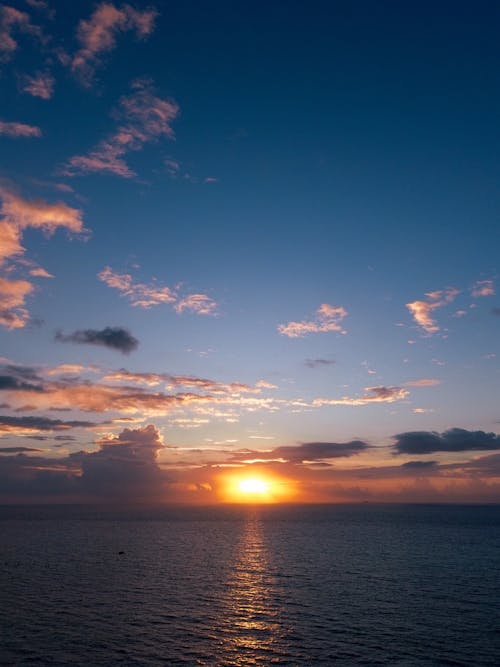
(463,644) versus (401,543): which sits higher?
(463,644)

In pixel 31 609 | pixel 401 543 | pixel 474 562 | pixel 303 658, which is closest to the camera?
pixel 303 658

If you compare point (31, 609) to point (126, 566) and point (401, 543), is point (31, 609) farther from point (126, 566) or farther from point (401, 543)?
point (401, 543)

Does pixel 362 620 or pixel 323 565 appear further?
pixel 323 565

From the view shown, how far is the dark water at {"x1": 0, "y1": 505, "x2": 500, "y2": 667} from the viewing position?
5434 centimetres

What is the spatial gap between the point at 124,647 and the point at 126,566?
203 ft

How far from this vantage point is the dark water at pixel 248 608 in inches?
2140

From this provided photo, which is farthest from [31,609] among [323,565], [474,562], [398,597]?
[474,562]

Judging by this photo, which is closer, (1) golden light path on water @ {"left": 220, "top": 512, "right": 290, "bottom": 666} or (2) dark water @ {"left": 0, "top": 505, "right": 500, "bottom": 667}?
(2) dark water @ {"left": 0, "top": 505, "right": 500, "bottom": 667}

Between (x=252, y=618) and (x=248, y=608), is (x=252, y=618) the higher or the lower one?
the higher one

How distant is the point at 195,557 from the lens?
13212 cm

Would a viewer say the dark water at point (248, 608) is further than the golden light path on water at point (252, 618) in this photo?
No

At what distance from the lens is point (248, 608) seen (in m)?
75.2

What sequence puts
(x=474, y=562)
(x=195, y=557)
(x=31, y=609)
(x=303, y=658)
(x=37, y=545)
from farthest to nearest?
(x=37, y=545)
(x=195, y=557)
(x=474, y=562)
(x=31, y=609)
(x=303, y=658)

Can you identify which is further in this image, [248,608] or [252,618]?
[248,608]
